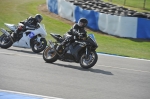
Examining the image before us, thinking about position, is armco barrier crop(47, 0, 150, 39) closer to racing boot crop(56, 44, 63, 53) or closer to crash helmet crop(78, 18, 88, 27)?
racing boot crop(56, 44, 63, 53)

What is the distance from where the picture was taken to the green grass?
2016 cm

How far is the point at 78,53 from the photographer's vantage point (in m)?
13.6

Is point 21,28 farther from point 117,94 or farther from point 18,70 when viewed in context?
point 117,94

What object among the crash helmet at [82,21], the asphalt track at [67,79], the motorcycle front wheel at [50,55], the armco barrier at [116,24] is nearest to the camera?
the asphalt track at [67,79]

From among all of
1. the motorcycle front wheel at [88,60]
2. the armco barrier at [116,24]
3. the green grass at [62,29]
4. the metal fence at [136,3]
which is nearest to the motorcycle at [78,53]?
the motorcycle front wheel at [88,60]

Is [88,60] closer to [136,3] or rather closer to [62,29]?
[62,29]

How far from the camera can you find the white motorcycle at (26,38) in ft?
53.7

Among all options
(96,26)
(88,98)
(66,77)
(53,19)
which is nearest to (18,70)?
(66,77)

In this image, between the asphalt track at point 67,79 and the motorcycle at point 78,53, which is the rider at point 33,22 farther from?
the motorcycle at point 78,53

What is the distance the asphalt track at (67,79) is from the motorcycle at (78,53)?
0.23m

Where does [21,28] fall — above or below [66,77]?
above

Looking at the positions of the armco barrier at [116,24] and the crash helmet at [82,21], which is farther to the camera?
the armco barrier at [116,24]

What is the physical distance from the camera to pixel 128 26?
75.7 feet

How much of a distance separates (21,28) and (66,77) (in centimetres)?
583
